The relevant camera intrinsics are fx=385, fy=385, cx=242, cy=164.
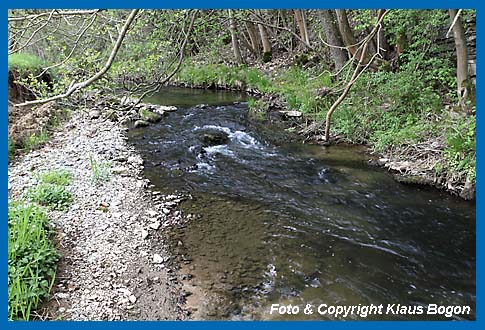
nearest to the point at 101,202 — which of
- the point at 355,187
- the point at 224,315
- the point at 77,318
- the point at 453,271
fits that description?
the point at 77,318

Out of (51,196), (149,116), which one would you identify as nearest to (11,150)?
(51,196)

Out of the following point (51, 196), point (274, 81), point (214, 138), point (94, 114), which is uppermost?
point (274, 81)

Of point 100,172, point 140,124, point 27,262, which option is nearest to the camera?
point 27,262

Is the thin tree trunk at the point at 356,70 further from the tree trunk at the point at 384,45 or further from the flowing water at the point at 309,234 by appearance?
the tree trunk at the point at 384,45

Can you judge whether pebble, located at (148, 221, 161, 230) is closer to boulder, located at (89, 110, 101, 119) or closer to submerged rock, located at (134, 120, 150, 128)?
submerged rock, located at (134, 120, 150, 128)

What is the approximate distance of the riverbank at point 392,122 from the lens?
19.7 ft

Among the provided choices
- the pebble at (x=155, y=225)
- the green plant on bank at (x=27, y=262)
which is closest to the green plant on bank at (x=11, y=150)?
the green plant on bank at (x=27, y=262)

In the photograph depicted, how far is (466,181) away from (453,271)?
2049 millimetres

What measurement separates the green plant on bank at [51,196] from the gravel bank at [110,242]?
130 millimetres

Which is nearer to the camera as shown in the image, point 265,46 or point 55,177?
point 55,177

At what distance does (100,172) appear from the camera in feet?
22.1

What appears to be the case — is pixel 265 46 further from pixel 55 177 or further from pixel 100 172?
pixel 55 177

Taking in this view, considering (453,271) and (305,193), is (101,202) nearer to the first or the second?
(305,193)

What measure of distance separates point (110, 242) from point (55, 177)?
2277 millimetres
